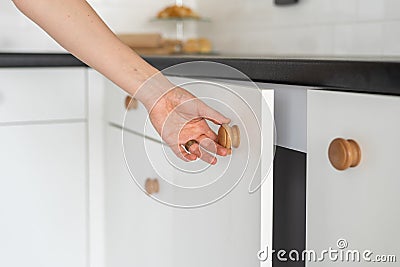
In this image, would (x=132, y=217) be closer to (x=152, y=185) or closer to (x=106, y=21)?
(x=152, y=185)

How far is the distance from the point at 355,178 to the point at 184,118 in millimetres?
253

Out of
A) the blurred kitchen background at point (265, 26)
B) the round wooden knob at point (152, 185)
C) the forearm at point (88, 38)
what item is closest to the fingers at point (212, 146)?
the forearm at point (88, 38)

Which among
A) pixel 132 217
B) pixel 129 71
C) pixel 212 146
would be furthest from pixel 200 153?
pixel 132 217

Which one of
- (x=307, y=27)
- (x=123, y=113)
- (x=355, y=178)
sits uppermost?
(x=307, y=27)

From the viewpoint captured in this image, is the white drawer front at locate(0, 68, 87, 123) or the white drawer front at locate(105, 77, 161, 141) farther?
the white drawer front at locate(0, 68, 87, 123)

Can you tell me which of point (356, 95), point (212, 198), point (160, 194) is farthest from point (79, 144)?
point (356, 95)

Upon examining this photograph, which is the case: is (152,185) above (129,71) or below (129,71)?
below

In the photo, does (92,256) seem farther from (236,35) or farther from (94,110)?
(236,35)

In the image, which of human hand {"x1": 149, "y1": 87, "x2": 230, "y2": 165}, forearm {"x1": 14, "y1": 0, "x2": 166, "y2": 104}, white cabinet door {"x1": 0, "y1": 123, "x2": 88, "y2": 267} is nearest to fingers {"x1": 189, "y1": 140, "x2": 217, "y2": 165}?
human hand {"x1": 149, "y1": 87, "x2": 230, "y2": 165}

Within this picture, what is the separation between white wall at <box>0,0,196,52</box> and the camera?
2.18 m

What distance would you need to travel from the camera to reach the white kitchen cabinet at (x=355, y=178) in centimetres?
69

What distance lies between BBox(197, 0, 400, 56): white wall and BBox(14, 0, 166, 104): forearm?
69cm

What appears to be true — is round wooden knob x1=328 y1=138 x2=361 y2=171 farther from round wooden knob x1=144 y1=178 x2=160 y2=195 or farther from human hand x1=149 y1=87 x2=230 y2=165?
round wooden knob x1=144 y1=178 x2=160 y2=195

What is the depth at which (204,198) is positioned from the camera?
41.7 inches
